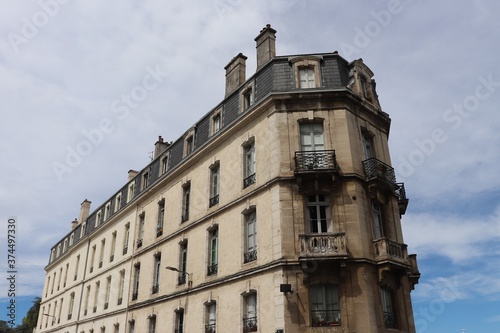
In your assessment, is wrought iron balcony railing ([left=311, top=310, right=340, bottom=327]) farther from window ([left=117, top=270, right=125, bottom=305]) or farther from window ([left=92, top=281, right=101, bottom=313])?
window ([left=92, top=281, right=101, bottom=313])

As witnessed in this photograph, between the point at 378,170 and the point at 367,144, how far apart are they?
152 cm

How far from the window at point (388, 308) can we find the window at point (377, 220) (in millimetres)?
2025

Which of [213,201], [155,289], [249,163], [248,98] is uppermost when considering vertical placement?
[248,98]

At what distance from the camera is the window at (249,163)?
17312 millimetres

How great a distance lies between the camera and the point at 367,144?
17.6 m

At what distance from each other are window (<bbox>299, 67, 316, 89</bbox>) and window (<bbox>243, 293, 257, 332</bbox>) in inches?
337

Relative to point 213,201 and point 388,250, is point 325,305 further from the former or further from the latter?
point 213,201

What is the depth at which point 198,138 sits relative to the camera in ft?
71.4

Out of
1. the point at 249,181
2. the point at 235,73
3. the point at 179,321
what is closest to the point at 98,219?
the point at 179,321

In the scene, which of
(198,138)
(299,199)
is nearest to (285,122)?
(299,199)

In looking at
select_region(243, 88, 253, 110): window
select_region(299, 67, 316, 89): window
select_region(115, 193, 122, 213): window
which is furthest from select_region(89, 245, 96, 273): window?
select_region(299, 67, 316, 89): window

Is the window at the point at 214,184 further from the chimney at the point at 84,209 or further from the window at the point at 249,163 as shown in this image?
the chimney at the point at 84,209

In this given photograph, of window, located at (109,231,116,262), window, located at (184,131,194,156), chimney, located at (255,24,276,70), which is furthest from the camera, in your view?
window, located at (109,231,116,262)

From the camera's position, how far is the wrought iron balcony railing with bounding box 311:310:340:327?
13.5 meters
